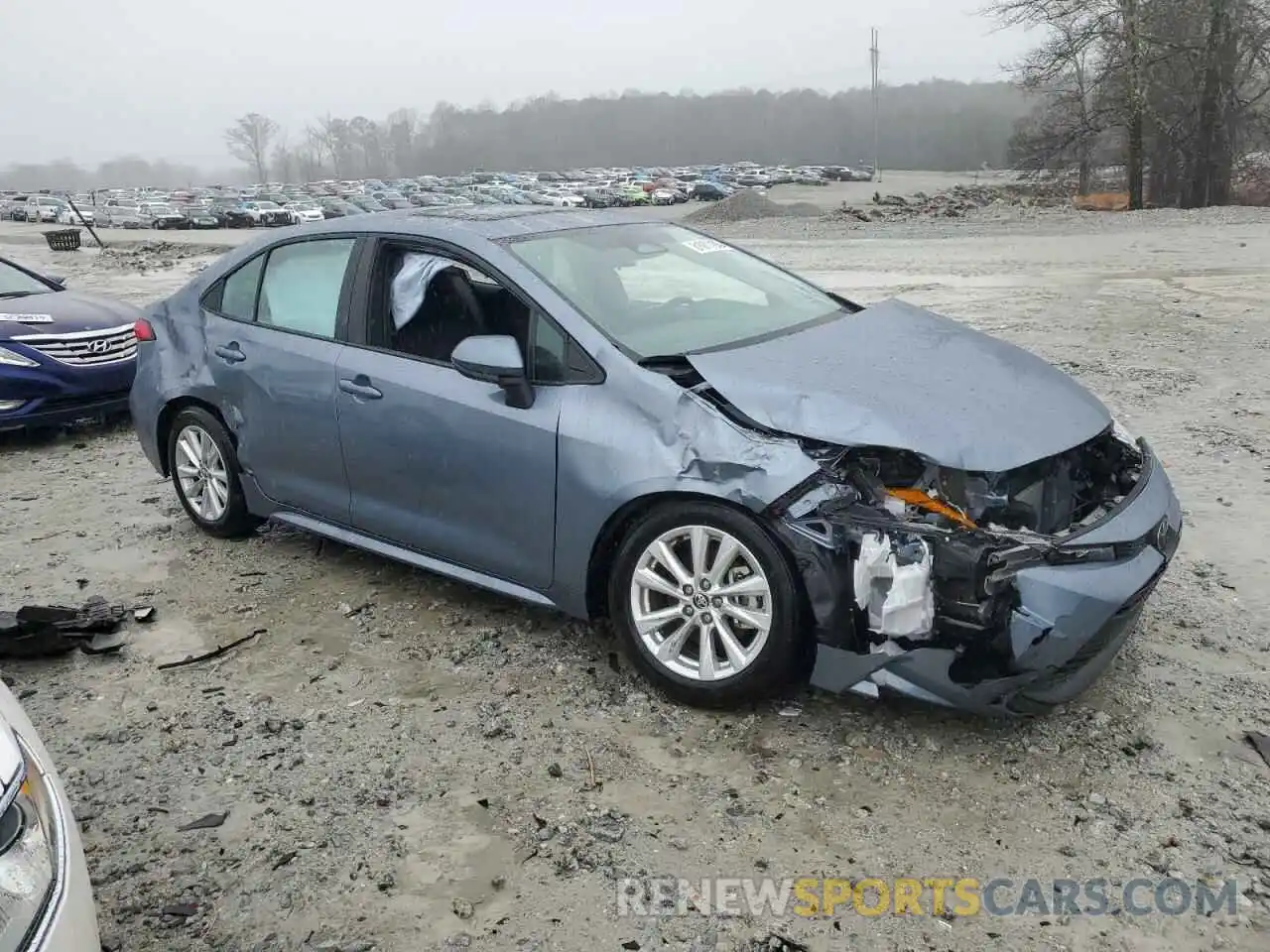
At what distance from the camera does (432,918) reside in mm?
2703

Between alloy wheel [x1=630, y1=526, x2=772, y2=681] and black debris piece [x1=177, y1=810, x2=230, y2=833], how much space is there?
144cm

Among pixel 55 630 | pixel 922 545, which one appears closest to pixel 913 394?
pixel 922 545

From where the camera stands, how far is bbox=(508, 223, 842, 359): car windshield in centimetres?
396

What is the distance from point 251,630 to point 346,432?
0.95 meters

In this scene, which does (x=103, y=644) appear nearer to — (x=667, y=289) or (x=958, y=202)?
(x=667, y=289)

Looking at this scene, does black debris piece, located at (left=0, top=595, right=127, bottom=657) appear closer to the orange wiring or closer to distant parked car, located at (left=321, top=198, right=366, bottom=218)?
the orange wiring

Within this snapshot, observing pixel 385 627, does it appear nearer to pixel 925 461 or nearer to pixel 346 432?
pixel 346 432

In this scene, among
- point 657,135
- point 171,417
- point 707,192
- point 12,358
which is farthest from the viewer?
point 657,135

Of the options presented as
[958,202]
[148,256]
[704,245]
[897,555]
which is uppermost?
[958,202]

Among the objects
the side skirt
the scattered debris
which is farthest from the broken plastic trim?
the scattered debris

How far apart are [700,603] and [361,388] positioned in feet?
5.84

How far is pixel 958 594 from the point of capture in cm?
307

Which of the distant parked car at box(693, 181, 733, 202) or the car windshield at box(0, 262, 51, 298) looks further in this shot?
the distant parked car at box(693, 181, 733, 202)

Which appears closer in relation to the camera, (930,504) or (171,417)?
(930,504)
